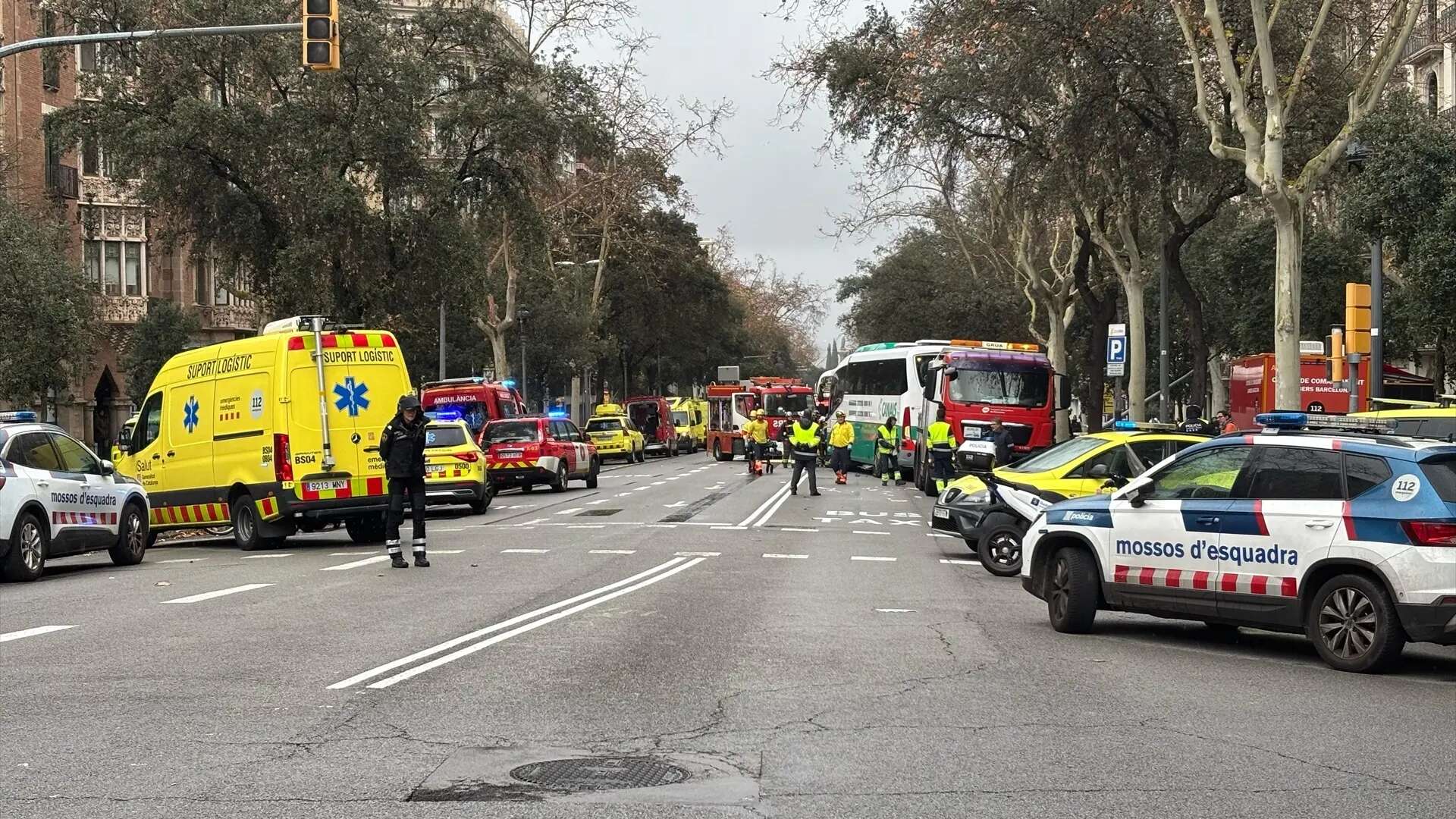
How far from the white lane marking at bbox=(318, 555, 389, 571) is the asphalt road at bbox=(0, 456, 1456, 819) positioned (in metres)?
1.05

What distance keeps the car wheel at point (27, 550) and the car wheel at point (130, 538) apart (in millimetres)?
1649

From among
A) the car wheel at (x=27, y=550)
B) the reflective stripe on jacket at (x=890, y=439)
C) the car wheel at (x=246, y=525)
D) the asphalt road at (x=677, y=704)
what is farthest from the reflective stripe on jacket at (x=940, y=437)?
the car wheel at (x=27, y=550)

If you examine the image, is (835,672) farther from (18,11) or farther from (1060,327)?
(18,11)

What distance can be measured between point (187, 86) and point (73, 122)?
241cm

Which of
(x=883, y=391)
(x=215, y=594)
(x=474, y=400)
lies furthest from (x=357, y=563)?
(x=883, y=391)

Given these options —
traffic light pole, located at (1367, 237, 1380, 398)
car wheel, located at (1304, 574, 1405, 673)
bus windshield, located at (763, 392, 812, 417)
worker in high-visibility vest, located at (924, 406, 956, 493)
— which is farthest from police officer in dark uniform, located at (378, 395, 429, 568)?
bus windshield, located at (763, 392, 812, 417)

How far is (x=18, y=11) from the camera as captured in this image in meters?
45.2

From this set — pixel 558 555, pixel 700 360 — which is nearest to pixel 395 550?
pixel 558 555

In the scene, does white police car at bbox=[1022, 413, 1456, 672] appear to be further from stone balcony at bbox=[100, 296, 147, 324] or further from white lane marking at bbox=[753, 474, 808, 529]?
stone balcony at bbox=[100, 296, 147, 324]

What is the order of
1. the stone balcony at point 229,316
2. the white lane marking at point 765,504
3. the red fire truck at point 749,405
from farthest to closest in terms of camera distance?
1. the red fire truck at point 749,405
2. the stone balcony at point 229,316
3. the white lane marking at point 765,504

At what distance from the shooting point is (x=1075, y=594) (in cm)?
1212

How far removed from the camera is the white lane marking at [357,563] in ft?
56.6

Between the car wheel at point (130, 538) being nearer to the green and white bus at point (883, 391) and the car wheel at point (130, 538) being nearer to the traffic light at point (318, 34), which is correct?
the traffic light at point (318, 34)

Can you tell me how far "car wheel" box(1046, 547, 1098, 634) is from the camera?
12109 mm
